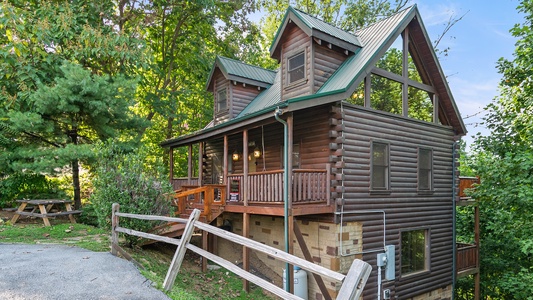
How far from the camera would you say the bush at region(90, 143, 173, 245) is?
7.68m

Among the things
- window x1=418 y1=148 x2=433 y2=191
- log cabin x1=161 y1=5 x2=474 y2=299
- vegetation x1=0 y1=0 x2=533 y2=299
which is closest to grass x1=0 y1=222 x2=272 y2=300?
vegetation x1=0 y1=0 x2=533 y2=299

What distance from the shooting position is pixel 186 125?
23.2 metres

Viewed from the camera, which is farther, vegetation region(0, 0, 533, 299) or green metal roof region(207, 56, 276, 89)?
green metal roof region(207, 56, 276, 89)

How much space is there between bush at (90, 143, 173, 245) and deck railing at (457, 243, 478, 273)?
1087 cm

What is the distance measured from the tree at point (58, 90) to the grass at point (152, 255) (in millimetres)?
2107

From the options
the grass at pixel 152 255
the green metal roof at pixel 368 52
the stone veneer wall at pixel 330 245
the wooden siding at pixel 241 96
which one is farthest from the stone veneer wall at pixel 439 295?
the wooden siding at pixel 241 96

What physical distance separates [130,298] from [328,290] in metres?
5.95

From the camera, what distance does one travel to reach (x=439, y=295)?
11.6m

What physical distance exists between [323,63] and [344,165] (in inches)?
127

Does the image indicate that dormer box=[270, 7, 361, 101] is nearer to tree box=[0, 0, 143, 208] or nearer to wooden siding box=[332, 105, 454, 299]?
wooden siding box=[332, 105, 454, 299]

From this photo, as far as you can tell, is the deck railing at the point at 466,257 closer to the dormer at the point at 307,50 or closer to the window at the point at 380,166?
the window at the point at 380,166

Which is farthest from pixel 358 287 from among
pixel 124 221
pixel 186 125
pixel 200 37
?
pixel 186 125

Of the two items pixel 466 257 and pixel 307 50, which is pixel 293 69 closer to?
pixel 307 50

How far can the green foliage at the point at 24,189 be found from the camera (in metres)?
12.4
